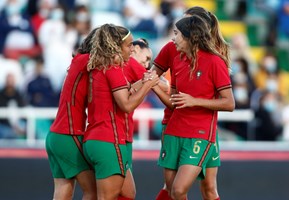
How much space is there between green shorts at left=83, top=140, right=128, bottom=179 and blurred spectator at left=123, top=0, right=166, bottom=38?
6.66 meters

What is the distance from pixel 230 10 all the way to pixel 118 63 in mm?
8001

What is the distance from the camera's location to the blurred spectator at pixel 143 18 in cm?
1369

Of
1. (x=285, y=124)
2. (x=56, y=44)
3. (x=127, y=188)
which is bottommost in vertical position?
(x=285, y=124)

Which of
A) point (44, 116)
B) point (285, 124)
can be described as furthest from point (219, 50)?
point (285, 124)

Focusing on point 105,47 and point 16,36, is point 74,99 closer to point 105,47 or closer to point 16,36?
point 105,47

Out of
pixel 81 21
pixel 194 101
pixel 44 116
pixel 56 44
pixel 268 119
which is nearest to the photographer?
pixel 194 101

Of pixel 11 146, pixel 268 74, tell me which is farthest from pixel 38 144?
pixel 268 74

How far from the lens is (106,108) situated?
23.4ft

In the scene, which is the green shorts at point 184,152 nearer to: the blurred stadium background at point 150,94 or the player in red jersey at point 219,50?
the player in red jersey at point 219,50

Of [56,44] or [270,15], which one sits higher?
[270,15]

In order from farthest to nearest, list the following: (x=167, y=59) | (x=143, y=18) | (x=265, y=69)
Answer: (x=143, y=18), (x=265, y=69), (x=167, y=59)

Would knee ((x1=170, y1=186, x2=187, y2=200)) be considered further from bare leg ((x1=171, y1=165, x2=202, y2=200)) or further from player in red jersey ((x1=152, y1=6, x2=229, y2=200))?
player in red jersey ((x1=152, y1=6, x2=229, y2=200))

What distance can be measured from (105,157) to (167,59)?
1.38m

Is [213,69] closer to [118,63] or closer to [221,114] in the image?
[118,63]
